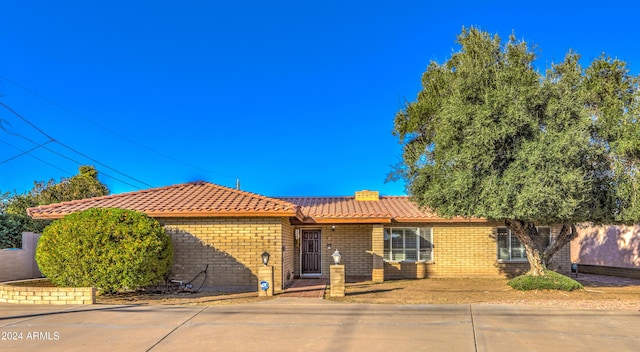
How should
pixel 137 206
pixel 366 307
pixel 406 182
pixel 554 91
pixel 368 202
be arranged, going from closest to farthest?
pixel 366 307, pixel 554 91, pixel 137 206, pixel 406 182, pixel 368 202

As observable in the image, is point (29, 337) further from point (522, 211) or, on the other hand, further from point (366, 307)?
point (522, 211)

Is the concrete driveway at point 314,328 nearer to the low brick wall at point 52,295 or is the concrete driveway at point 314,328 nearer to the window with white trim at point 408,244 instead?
the low brick wall at point 52,295

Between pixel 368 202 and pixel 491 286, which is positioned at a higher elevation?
pixel 368 202

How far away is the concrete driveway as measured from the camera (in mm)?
7012

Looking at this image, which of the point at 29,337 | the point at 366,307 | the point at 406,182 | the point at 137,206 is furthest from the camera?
the point at 406,182

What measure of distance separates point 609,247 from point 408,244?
1074cm

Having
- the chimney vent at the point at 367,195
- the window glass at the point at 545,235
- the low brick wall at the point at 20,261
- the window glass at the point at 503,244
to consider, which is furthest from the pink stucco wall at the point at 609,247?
the low brick wall at the point at 20,261

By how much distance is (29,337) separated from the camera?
744 centimetres

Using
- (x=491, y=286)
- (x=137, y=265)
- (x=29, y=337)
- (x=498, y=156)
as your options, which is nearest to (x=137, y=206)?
(x=137, y=265)

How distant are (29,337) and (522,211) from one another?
1085 centimetres

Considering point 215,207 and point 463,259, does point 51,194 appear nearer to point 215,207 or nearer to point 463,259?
point 215,207

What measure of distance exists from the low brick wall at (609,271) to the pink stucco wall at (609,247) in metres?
0.65

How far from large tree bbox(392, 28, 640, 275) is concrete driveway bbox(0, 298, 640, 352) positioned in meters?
3.13

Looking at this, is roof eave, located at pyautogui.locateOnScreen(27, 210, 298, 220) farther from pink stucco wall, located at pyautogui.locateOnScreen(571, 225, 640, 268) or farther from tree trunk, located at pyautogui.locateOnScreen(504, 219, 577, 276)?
pink stucco wall, located at pyautogui.locateOnScreen(571, 225, 640, 268)
